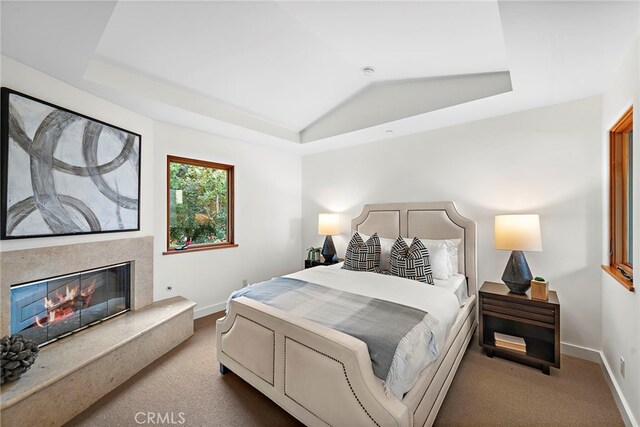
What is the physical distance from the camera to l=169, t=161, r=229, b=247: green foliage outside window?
3418 mm

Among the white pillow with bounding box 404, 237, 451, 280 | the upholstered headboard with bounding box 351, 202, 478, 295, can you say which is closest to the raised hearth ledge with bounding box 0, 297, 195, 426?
the upholstered headboard with bounding box 351, 202, 478, 295

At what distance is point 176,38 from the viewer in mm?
2168

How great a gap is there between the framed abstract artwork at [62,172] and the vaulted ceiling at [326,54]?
13.0 inches

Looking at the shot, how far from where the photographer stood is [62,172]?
221 centimetres

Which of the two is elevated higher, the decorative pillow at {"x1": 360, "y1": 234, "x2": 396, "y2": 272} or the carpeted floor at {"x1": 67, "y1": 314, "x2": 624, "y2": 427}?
the decorative pillow at {"x1": 360, "y1": 234, "x2": 396, "y2": 272}

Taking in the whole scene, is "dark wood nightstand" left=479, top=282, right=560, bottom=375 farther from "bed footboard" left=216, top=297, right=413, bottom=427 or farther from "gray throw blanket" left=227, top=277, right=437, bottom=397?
"bed footboard" left=216, top=297, right=413, bottom=427

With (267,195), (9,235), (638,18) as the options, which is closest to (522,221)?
(638,18)

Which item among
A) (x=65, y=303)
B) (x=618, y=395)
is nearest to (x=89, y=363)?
(x=65, y=303)

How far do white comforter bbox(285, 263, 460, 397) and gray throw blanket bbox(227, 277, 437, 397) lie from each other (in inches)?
2.6

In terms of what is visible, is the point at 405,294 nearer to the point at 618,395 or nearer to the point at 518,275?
the point at 518,275

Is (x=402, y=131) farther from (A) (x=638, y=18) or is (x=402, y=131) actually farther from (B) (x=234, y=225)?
(B) (x=234, y=225)

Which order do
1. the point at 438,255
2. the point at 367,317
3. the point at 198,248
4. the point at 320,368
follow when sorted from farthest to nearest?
the point at 198,248, the point at 438,255, the point at 367,317, the point at 320,368

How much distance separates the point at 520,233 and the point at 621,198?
754 millimetres

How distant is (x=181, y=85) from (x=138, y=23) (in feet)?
2.39
